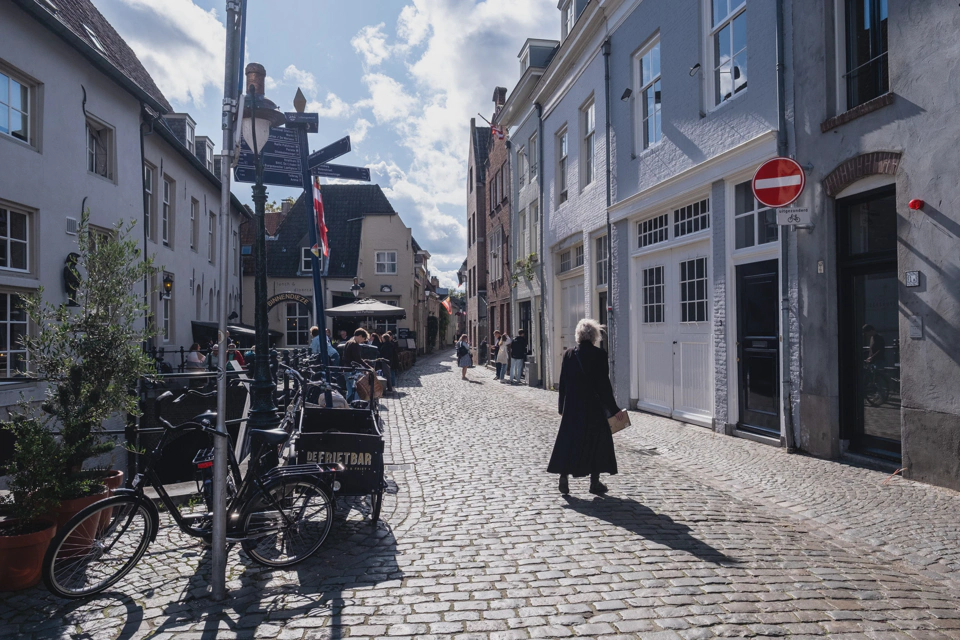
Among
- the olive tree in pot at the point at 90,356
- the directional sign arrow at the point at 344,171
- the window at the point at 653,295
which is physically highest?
the directional sign arrow at the point at 344,171

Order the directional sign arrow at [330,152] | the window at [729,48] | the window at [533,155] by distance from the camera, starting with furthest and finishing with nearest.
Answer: the window at [533,155]
the window at [729,48]
the directional sign arrow at [330,152]

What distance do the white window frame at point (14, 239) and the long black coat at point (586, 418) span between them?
9180 mm

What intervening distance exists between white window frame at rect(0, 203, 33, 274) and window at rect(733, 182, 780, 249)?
10978 mm

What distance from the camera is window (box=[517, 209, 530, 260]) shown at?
21.3m

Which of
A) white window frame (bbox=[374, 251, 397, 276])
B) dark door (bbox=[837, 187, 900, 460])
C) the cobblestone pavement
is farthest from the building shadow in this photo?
white window frame (bbox=[374, 251, 397, 276])

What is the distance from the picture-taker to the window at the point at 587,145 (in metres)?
14.8

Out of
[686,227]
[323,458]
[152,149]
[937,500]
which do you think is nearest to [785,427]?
[937,500]

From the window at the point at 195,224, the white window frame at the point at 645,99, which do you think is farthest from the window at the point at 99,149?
the white window frame at the point at 645,99

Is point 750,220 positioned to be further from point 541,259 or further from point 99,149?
point 99,149

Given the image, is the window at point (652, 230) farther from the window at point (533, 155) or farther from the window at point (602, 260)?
the window at point (533, 155)

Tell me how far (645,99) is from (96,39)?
11.8 meters

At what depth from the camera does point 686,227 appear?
34.9 feet

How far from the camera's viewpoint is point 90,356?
172 inches

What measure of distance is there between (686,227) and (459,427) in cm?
485
